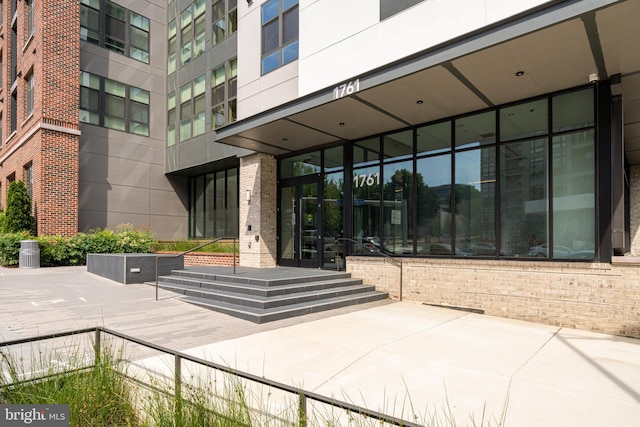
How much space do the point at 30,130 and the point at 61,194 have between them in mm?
3454

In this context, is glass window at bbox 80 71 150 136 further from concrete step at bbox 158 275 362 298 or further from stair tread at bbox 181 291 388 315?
stair tread at bbox 181 291 388 315

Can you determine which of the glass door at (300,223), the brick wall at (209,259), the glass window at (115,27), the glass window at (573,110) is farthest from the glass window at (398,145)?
the glass window at (115,27)

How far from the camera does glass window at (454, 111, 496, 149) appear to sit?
344 inches

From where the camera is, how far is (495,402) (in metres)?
3.69

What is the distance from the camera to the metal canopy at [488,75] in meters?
5.54

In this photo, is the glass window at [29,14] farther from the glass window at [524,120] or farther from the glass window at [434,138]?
the glass window at [524,120]

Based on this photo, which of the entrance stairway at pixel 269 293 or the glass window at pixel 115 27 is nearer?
the entrance stairway at pixel 269 293

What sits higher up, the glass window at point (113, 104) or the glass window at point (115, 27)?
the glass window at point (115, 27)

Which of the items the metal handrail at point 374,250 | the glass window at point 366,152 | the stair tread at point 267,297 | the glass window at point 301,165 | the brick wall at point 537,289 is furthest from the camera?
the glass window at point 301,165

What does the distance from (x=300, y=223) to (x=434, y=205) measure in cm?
481

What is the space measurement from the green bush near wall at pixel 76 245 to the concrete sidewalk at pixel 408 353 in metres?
6.76

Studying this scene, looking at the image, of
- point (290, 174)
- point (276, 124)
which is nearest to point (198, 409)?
point (276, 124)

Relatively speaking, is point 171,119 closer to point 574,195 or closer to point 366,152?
point 366,152

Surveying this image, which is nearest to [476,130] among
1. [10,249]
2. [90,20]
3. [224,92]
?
[224,92]
